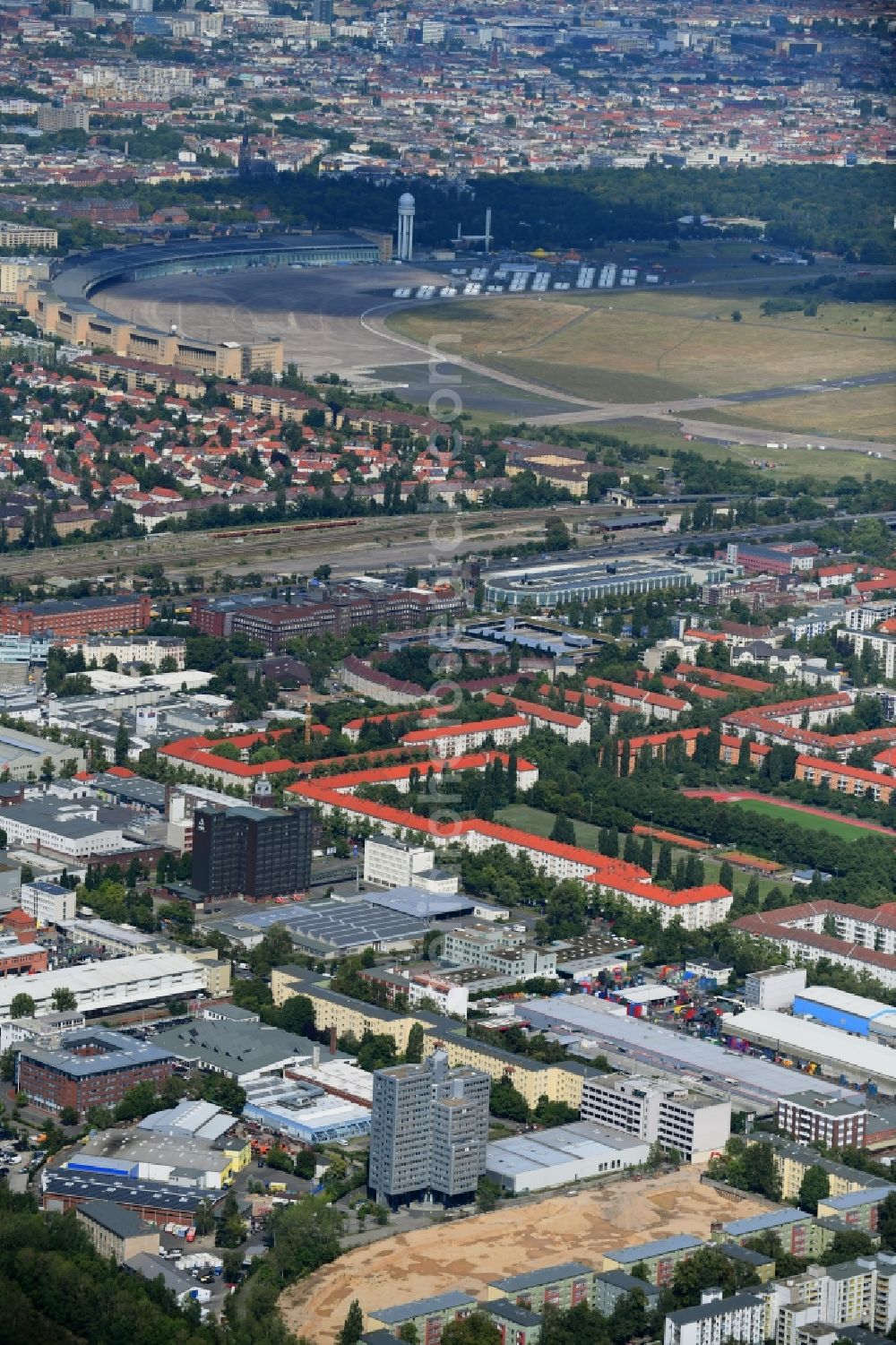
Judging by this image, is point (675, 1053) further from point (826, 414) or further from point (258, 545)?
point (826, 414)

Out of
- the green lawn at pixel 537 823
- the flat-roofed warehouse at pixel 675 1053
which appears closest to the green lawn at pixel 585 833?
the green lawn at pixel 537 823

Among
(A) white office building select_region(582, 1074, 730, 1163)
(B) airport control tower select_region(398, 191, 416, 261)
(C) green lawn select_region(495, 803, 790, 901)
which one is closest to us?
(A) white office building select_region(582, 1074, 730, 1163)

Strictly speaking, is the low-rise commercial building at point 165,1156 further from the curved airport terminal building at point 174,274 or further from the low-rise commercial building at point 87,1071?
the curved airport terminal building at point 174,274

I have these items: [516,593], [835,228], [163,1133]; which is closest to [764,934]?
[163,1133]

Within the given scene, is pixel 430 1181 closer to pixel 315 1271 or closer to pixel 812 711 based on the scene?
pixel 315 1271

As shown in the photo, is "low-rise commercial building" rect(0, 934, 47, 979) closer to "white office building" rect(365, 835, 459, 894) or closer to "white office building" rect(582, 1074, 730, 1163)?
"white office building" rect(365, 835, 459, 894)

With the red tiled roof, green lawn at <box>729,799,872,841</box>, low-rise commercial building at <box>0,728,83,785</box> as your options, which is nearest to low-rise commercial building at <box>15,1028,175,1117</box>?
low-rise commercial building at <box>0,728,83,785</box>
